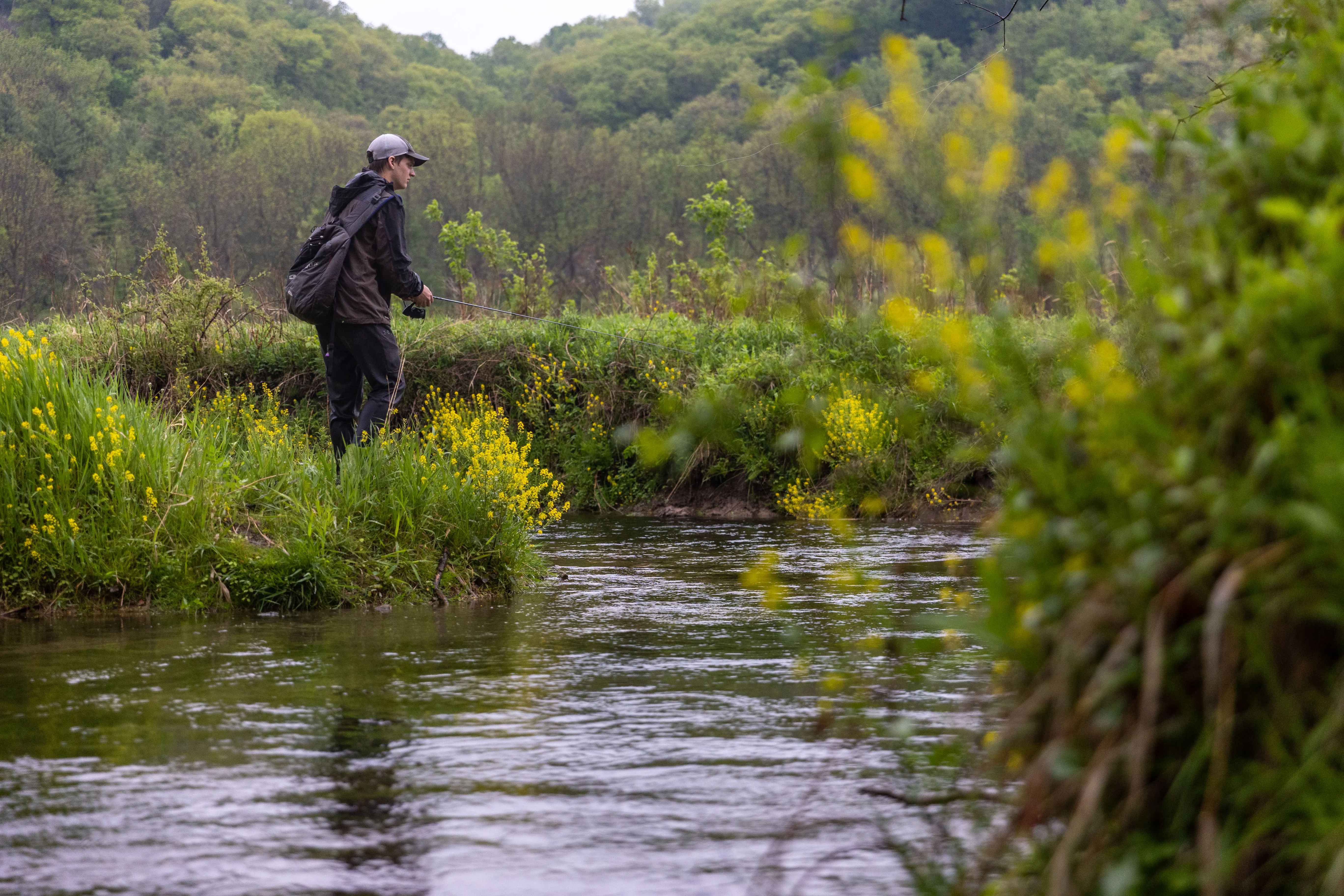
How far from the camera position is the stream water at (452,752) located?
3342 mm

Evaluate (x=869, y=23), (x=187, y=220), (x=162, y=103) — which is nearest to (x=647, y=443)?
(x=869, y=23)

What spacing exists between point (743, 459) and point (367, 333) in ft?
17.5

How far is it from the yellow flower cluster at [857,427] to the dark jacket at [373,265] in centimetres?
461

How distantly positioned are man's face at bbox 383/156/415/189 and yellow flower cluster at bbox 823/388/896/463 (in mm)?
4618

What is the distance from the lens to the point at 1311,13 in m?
2.88

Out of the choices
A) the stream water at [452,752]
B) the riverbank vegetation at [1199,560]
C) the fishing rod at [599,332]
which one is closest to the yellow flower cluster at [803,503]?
the fishing rod at [599,332]

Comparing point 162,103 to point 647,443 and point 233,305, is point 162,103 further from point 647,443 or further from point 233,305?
point 647,443

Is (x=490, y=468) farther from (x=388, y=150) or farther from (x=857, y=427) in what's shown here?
(x=857, y=427)

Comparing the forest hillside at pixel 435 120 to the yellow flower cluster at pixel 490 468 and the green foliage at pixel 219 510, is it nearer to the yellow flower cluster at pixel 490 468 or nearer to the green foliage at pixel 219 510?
the yellow flower cluster at pixel 490 468

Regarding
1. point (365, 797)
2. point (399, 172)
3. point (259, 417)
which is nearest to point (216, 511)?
point (399, 172)

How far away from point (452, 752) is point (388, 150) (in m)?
5.91

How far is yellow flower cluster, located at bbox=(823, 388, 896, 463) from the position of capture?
12.8 meters

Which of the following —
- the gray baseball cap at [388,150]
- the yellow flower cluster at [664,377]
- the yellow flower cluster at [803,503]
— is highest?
the gray baseball cap at [388,150]

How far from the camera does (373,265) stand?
9.30 meters
